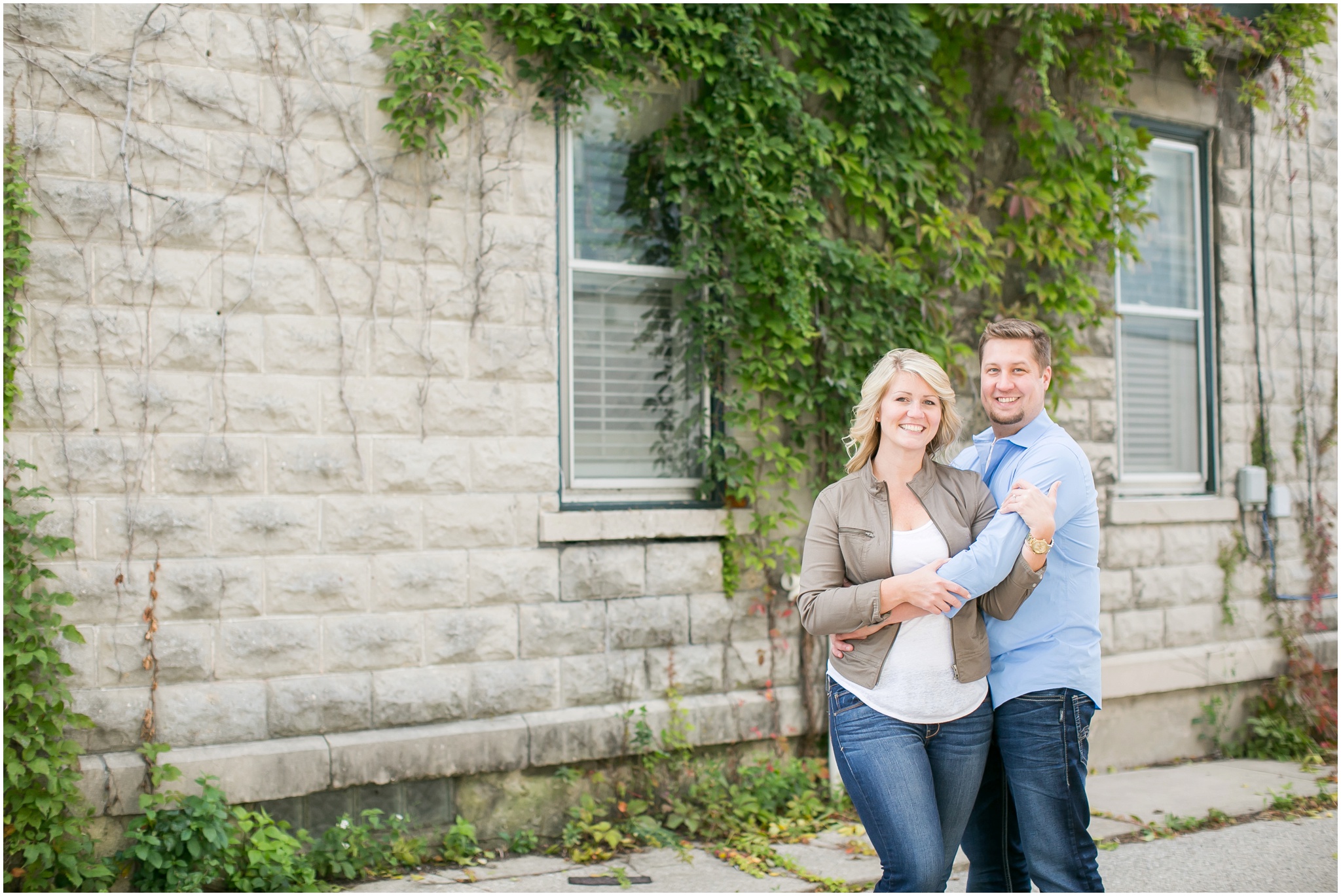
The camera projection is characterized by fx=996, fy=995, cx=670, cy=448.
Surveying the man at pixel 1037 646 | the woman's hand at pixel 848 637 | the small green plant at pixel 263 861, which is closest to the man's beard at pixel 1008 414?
the man at pixel 1037 646

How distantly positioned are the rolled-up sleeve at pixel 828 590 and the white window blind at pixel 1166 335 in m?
5.03

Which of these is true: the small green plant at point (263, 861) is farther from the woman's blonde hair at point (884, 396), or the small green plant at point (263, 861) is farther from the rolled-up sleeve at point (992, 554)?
the rolled-up sleeve at point (992, 554)

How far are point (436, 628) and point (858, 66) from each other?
12.3 ft

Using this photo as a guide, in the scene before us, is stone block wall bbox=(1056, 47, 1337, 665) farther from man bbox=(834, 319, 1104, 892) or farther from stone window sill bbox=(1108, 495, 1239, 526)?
man bbox=(834, 319, 1104, 892)

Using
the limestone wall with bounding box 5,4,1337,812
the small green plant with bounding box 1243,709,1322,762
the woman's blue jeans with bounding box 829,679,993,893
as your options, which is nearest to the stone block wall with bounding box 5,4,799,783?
the limestone wall with bounding box 5,4,1337,812

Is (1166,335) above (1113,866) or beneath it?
above

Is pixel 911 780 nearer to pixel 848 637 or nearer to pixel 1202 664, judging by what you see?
pixel 848 637

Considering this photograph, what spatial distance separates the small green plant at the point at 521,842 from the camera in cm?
470

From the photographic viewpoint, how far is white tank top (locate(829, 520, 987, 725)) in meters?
2.78

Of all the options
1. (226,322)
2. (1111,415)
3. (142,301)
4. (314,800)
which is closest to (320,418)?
(226,322)

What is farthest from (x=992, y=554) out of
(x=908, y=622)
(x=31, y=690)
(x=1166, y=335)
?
(x=1166, y=335)

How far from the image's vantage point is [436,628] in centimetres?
472

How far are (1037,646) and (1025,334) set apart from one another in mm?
945

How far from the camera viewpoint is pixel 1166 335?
734 cm
